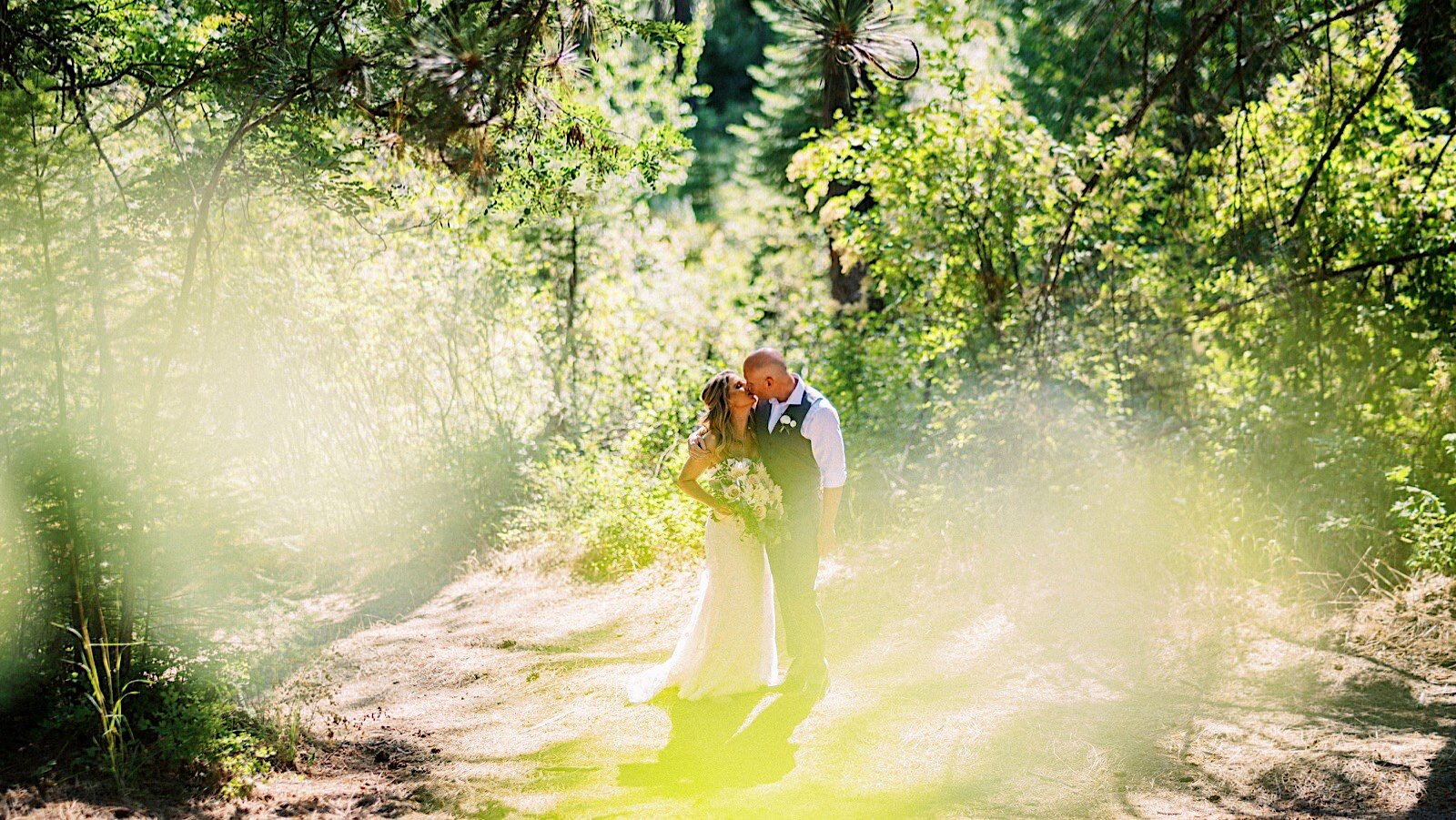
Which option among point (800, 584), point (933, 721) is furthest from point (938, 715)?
point (800, 584)

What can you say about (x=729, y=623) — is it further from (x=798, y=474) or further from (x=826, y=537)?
(x=798, y=474)

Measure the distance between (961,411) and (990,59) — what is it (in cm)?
492

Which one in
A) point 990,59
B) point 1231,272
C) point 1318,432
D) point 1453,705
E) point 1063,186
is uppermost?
point 990,59

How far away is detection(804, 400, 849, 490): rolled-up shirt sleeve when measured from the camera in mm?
4980

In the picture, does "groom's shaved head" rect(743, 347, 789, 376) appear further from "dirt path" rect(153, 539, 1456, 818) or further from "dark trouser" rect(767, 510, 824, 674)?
"dirt path" rect(153, 539, 1456, 818)

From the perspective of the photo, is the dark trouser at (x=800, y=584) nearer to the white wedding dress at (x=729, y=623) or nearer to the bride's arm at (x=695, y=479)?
the white wedding dress at (x=729, y=623)

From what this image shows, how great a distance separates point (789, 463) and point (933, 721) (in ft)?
4.57

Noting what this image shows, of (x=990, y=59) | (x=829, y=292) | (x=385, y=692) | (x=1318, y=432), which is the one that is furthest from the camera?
(x=829, y=292)

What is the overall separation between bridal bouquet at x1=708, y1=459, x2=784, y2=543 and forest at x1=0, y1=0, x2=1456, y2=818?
3.05 ft

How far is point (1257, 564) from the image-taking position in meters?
6.79

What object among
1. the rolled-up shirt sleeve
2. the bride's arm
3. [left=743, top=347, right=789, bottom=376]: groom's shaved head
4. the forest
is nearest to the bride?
the bride's arm

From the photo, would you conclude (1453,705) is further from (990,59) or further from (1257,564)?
(990,59)

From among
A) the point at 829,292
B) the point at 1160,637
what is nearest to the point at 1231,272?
the point at 1160,637

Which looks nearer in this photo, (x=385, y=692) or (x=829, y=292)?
(x=385, y=692)
